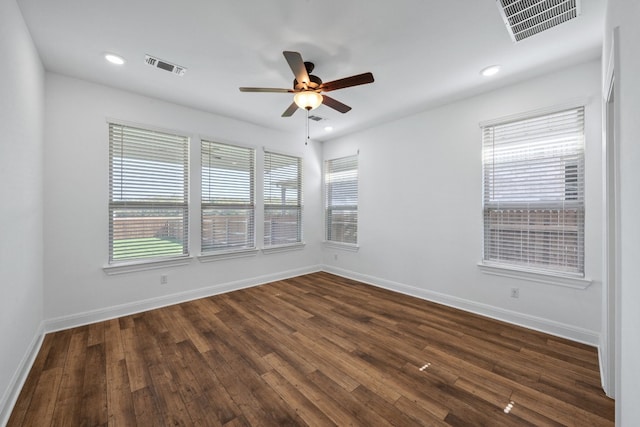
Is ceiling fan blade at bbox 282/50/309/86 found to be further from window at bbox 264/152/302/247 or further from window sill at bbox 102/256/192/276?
window sill at bbox 102/256/192/276

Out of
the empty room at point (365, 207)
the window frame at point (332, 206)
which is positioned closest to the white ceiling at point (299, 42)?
the empty room at point (365, 207)

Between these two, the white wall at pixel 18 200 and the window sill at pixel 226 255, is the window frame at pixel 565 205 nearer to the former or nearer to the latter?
the window sill at pixel 226 255

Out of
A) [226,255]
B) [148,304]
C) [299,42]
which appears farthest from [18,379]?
[299,42]

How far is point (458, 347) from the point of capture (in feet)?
8.06

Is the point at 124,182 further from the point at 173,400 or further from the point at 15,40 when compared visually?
the point at 173,400

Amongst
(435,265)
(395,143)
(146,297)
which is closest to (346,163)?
(395,143)

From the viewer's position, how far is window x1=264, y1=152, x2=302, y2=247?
466 centimetres

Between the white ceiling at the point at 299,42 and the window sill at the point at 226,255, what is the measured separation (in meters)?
2.30

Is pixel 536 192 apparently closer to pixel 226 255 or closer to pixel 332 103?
pixel 332 103

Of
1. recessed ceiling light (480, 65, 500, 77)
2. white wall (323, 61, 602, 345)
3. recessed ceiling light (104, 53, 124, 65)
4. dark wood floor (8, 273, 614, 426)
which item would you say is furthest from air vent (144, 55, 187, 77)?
recessed ceiling light (480, 65, 500, 77)

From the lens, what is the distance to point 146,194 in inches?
133

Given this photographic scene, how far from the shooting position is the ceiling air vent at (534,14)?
179cm

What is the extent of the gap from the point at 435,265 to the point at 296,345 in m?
2.31

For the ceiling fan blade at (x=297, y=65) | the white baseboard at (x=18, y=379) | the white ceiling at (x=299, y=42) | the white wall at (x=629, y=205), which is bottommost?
the white baseboard at (x=18, y=379)
